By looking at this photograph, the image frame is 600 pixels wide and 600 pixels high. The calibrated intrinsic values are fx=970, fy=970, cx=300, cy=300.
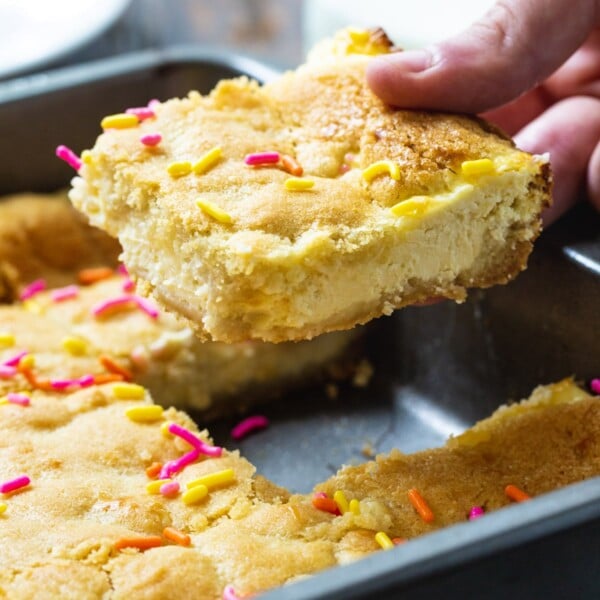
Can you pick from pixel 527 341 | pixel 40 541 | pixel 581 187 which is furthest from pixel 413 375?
pixel 40 541

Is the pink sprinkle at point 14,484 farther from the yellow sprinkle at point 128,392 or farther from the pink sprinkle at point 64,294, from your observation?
the pink sprinkle at point 64,294

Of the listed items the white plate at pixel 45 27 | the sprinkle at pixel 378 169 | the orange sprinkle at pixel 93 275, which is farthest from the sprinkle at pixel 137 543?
the white plate at pixel 45 27

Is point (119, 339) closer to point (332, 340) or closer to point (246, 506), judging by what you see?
point (332, 340)

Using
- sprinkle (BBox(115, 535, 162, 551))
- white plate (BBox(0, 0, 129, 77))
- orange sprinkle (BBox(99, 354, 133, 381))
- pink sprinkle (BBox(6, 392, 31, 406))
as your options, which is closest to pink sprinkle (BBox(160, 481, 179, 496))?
sprinkle (BBox(115, 535, 162, 551))

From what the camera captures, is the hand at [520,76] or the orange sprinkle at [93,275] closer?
the hand at [520,76]

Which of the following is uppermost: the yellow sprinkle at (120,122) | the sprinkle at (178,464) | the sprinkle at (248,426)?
the yellow sprinkle at (120,122)

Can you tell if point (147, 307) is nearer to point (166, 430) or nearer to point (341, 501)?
point (166, 430)
